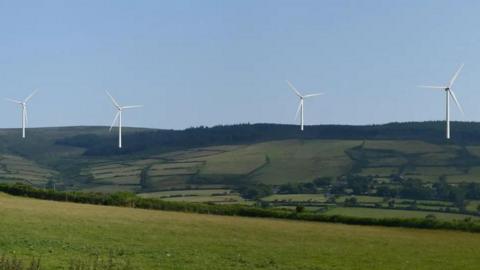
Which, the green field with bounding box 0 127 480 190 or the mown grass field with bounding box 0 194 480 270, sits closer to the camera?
the mown grass field with bounding box 0 194 480 270

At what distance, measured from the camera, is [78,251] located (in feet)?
97.9

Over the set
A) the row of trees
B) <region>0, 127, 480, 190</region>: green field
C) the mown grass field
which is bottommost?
the mown grass field

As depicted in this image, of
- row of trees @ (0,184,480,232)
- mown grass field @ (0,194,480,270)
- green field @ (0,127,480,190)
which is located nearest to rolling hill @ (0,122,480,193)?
green field @ (0,127,480,190)

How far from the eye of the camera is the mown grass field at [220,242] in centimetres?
2969

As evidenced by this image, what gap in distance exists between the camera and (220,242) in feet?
122

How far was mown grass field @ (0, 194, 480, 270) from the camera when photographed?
97.4 ft

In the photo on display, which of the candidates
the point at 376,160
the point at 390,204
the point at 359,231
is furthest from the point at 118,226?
the point at 376,160

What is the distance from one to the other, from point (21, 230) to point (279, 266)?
15.4 m

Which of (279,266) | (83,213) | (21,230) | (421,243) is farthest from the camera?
(83,213)

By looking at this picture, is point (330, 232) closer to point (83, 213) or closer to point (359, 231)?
point (359, 231)

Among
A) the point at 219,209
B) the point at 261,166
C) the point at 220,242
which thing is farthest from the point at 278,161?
the point at 220,242

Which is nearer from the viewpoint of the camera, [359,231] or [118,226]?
[118,226]

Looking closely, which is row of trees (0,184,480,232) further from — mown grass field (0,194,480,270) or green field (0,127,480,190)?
green field (0,127,480,190)

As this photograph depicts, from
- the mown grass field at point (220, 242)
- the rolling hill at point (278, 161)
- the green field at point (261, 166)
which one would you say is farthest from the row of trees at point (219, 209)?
the green field at point (261, 166)
